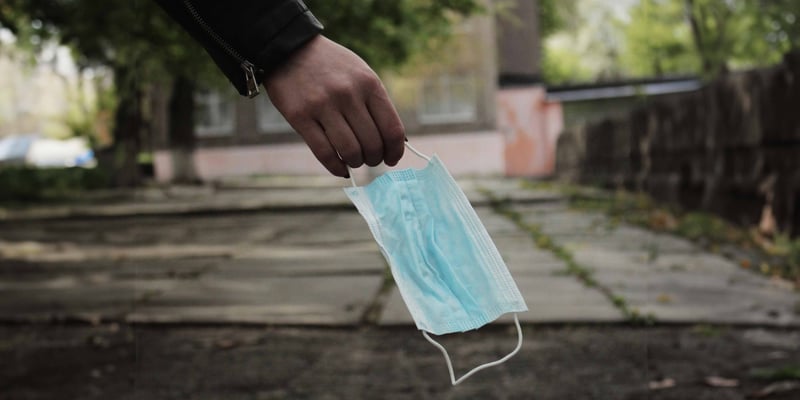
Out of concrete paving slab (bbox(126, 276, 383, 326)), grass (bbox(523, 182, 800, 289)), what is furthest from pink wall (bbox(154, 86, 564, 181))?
concrete paving slab (bbox(126, 276, 383, 326))

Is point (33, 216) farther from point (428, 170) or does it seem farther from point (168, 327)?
point (428, 170)

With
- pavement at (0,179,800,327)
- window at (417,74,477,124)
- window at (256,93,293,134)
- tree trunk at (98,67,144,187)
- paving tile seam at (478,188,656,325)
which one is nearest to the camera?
paving tile seam at (478,188,656,325)

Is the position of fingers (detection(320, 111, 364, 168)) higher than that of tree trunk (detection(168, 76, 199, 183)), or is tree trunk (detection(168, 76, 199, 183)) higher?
fingers (detection(320, 111, 364, 168))

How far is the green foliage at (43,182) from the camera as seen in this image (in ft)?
46.0

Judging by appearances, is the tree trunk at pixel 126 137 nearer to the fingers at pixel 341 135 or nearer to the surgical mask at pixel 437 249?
the surgical mask at pixel 437 249

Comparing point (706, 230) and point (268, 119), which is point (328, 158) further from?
point (268, 119)

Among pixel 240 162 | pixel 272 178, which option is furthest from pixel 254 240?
pixel 240 162

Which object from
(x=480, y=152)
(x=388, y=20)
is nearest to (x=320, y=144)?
(x=388, y=20)

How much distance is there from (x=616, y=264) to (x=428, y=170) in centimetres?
390

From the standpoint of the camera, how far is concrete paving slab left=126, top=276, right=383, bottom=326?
12.0ft

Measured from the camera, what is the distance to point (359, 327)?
3.48m

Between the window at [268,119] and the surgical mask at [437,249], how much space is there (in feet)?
65.3

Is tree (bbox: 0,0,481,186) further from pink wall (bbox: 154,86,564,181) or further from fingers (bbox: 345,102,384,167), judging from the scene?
fingers (bbox: 345,102,384,167)

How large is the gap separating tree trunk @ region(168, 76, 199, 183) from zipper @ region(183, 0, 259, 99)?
15301 mm
